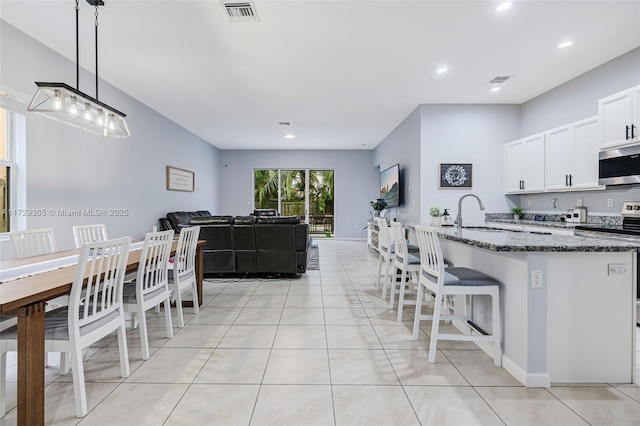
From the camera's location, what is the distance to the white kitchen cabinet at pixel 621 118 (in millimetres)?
3305

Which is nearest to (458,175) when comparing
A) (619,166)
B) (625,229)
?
(619,166)

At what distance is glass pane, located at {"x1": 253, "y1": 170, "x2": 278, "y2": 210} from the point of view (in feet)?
34.3

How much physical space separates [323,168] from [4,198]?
7.87 meters

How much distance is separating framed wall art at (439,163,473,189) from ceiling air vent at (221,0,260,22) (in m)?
3.92

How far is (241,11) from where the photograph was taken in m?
2.84

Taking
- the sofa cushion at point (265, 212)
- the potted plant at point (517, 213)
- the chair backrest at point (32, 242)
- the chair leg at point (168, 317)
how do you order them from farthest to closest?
the sofa cushion at point (265, 212), the potted plant at point (517, 213), the chair leg at point (168, 317), the chair backrest at point (32, 242)

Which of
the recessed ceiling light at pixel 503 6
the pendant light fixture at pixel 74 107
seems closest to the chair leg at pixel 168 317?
the pendant light fixture at pixel 74 107

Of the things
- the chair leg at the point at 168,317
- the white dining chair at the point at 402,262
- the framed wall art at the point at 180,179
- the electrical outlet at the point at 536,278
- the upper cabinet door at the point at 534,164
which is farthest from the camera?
the framed wall art at the point at 180,179

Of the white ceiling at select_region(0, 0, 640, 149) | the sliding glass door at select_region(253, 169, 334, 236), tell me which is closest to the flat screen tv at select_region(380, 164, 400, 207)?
the white ceiling at select_region(0, 0, 640, 149)

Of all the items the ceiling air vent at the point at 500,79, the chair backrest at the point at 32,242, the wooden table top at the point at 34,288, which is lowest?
the wooden table top at the point at 34,288

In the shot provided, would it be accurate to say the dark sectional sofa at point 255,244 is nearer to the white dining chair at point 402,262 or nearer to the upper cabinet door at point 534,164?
the white dining chair at point 402,262

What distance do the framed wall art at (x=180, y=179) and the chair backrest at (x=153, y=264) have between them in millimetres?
4334

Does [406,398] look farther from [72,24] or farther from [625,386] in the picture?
[72,24]

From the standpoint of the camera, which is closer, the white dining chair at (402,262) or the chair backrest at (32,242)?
the chair backrest at (32,242)
